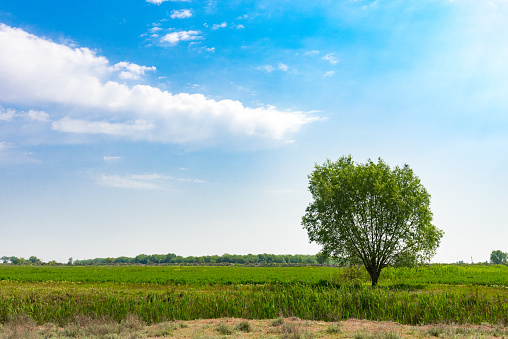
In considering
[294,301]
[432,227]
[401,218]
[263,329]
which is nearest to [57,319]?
[263,329]

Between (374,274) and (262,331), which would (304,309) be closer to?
(262,331)

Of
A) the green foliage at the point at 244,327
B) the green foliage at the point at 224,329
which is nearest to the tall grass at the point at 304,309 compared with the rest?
the green foliage at the point at 244,327

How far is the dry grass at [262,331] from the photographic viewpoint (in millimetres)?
10875

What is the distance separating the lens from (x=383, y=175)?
1284 inches

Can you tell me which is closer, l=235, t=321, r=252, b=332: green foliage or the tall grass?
l=235, t=321, r=252, b=332: green foliage

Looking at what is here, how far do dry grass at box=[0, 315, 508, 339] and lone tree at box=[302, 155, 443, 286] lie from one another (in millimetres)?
19235

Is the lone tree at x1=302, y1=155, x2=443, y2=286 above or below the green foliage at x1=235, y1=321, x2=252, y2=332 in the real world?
above

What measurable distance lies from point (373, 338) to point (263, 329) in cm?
363

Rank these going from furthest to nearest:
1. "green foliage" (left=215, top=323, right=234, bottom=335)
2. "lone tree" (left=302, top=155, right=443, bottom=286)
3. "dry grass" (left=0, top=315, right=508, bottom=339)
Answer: "lone tree" (left=302, top=155, right=443, bottom=286) → "green foliage" (left=215, top=323, right=234, bottom=335) → "dry grass" (left=0, top=315, right=508, bottom=339)

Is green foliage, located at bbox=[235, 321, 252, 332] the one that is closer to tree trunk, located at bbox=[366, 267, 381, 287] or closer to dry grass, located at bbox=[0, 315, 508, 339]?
dry grass, located at bbox=[0, 315, 508, 339]

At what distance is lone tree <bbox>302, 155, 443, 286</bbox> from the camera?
31.8 metres

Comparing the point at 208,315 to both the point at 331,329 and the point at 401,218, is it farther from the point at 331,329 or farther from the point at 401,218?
the point at 401,218

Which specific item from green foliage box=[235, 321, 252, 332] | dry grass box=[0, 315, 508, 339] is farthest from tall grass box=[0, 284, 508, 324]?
green foliage box=[235, 321, 252, 332]

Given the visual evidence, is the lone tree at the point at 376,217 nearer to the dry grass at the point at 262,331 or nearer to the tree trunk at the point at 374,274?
the tree trunk at the point at 374,274
